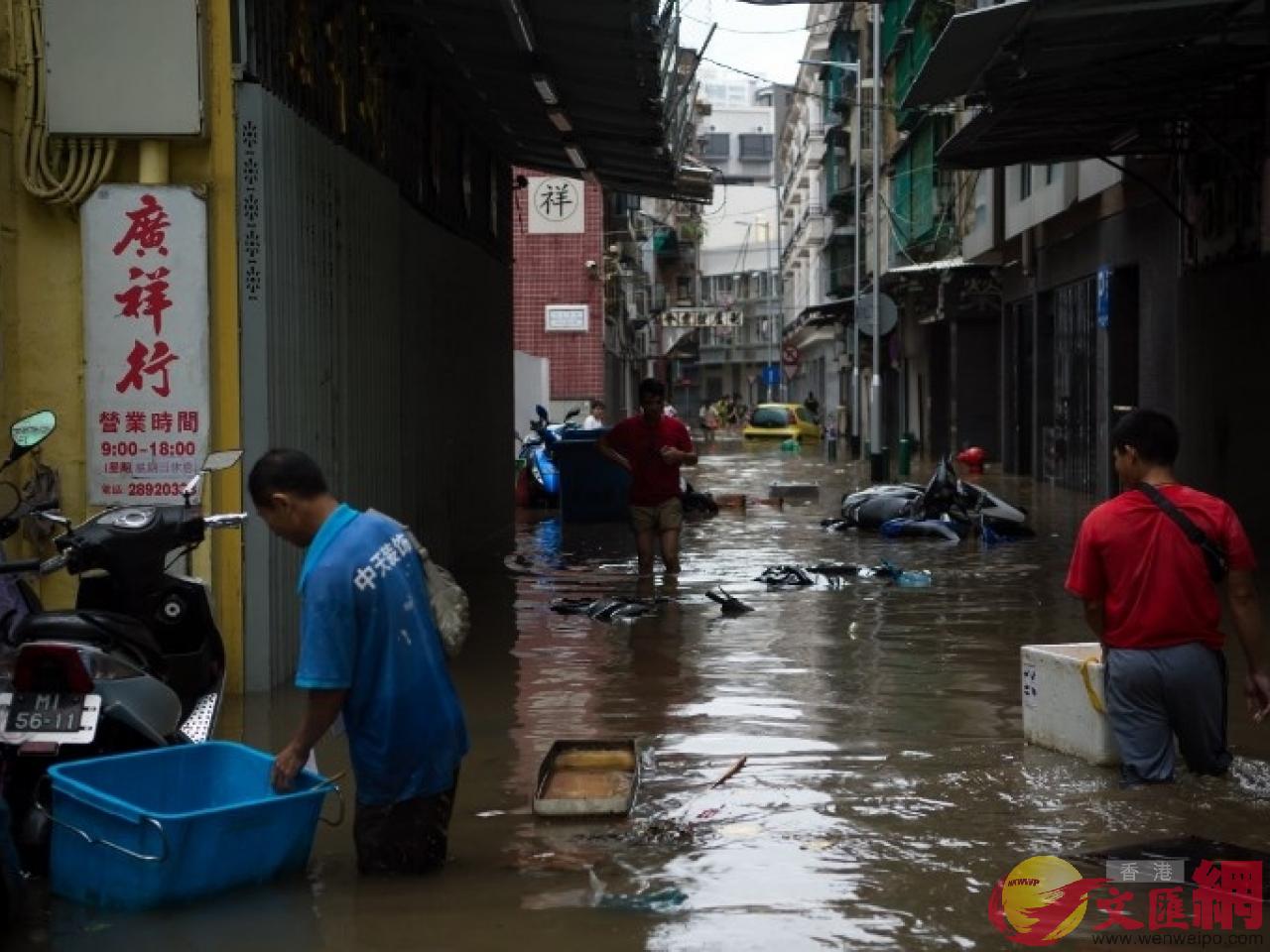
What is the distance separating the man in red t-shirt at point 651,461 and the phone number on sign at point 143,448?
5.88 metres

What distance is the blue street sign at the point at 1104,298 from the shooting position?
80.9 feet

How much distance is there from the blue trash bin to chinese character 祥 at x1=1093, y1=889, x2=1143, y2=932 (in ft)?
53.7

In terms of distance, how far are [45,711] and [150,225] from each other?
161 inches

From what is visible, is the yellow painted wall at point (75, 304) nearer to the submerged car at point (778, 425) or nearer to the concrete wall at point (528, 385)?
the concrete wall at point (528, 385)

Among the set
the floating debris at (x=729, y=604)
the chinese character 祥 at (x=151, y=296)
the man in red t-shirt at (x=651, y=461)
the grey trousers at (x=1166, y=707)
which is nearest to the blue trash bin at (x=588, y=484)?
the man in red t-shirt at (x=651, y=461)

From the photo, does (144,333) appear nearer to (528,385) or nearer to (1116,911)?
(1116,911)

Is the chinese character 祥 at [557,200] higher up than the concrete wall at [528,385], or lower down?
higher up

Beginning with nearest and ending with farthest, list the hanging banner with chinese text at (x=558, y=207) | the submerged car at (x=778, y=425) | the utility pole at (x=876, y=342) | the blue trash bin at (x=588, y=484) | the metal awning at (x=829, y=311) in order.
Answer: the blue trash bin at (x=588, y=484), the utility pole at (x=876, y=342), the hanging banner with chinese text at (x=558, y=207), the metal awning at (x=829, y=311), the submerged car at (x=778, y=425)

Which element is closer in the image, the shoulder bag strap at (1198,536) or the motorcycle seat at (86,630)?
the motorcycle seat at (86,630)

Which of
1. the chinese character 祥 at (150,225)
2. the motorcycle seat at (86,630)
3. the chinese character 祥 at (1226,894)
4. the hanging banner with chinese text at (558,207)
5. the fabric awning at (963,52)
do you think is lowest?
the chinese character 祥 at (1226,894)

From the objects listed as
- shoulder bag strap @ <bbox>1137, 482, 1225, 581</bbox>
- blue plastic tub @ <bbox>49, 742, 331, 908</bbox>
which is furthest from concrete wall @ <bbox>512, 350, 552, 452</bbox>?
blue plastic tub @ <bbox>49, 742, 331, 908</bbox>

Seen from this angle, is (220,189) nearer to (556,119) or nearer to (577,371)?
(556,119)

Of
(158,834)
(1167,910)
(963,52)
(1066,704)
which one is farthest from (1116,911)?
(963,52)

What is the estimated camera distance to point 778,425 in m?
57.4
